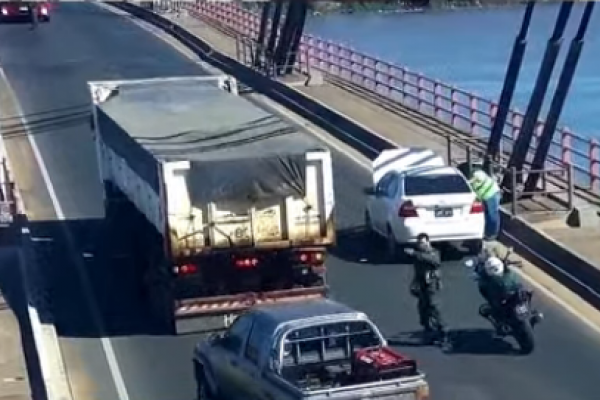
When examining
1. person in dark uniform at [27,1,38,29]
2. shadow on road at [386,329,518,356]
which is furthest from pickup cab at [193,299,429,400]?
person in dark uniform at [27,1,38,29]

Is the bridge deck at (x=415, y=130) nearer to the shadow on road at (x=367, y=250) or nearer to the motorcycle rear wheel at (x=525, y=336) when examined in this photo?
the shadow on road at (x=367, y=250)

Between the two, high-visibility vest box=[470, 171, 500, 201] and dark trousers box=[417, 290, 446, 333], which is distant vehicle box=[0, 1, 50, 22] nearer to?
high-visibility vest box=[470, 171, 500, 201]

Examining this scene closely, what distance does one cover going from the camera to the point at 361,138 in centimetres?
3625

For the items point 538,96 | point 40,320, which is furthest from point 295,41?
point 40,320

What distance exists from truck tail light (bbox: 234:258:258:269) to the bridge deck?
5780mm

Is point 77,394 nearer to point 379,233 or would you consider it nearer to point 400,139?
point 379,233

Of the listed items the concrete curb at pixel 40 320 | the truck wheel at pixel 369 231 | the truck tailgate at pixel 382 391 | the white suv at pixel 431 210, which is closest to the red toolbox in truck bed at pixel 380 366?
the truck tailgate at pixel 382 391

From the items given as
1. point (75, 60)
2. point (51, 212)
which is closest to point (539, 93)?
point (51, 212)

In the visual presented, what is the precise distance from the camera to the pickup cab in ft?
48.1

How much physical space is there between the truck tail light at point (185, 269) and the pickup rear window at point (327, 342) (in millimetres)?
5335

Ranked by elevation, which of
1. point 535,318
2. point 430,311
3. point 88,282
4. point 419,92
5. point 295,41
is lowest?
point 295,41

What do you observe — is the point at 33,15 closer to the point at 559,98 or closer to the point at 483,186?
the point at 559,98

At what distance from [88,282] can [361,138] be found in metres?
12.9

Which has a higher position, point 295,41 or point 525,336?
point 525,336
